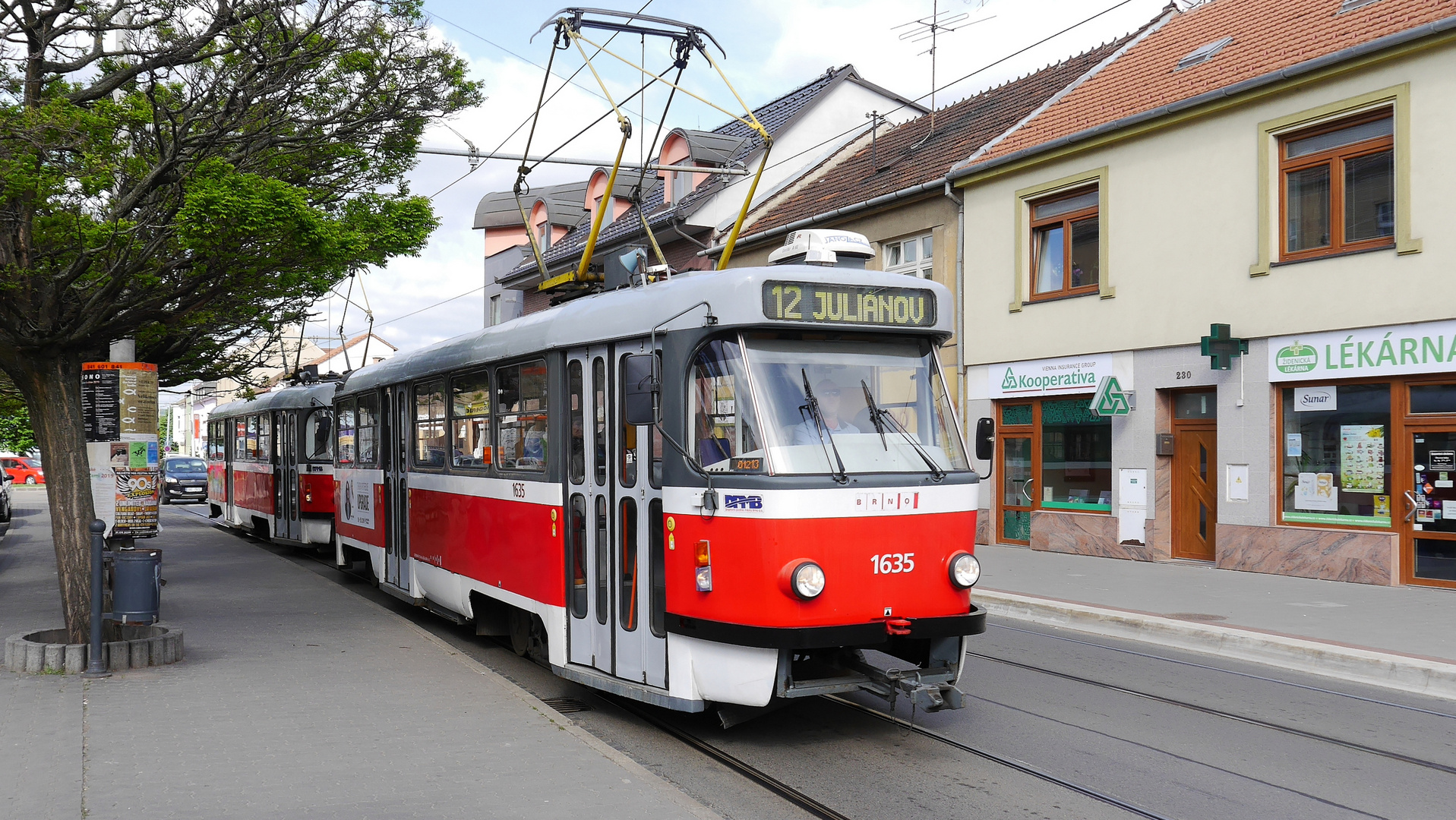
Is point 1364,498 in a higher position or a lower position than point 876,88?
lower

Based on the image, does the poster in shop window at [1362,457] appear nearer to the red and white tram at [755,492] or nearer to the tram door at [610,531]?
the red and white tram at [755,492]

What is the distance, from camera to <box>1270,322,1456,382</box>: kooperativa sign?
43.8ft

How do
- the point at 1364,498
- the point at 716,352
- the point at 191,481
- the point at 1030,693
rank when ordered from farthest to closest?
the point at 191,481 < the point at 1364,498 < the point at 1030,693 < the point at 716,352

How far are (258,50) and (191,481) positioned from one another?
113ft

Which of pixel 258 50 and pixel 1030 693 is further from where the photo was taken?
pixel 258 50

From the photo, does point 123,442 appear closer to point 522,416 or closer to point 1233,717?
point 522,416

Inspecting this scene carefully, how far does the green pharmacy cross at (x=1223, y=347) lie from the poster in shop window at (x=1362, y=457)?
5.44ft

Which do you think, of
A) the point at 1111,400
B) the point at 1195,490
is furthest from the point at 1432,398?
the point at 1111,400

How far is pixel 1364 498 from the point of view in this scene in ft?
46.6

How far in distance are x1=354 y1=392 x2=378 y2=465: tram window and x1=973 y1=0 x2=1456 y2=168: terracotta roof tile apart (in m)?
11.6

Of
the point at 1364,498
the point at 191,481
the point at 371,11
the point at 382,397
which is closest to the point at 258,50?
the point at 371,11

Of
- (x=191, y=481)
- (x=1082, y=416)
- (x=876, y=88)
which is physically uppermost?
(x=876, y=88)

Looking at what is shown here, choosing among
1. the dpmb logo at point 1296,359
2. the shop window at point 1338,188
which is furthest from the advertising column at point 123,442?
the shop window at point 1338,188

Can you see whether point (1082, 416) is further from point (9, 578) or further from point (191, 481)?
point (191, 481)
